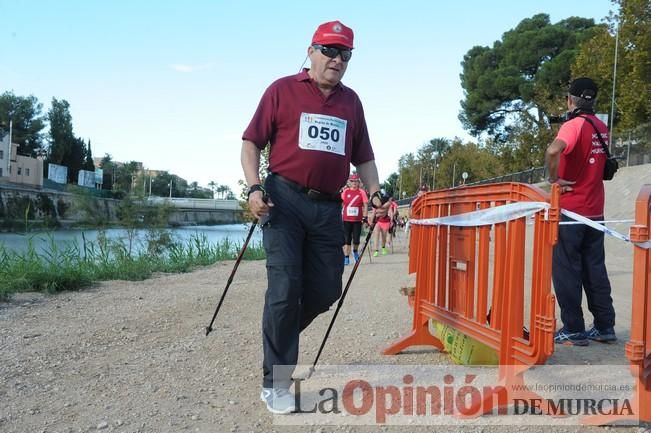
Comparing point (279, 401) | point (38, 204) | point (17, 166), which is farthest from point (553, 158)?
point (17, 166)

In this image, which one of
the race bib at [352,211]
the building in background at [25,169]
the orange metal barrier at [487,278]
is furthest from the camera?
the building in background at [25,169]

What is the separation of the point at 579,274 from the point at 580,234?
32 centimetres

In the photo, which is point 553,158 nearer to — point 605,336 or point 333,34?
point 605,336

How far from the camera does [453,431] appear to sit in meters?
3.04

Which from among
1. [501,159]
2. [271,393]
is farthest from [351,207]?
[501,159]

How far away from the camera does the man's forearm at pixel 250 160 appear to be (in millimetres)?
3496

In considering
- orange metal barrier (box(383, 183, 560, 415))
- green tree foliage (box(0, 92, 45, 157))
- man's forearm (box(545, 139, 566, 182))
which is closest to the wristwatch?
orange metal barrier (box(383, 183, 560, 415))

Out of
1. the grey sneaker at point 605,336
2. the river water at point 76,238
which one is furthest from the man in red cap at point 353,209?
the grey sneaker at point 605,336

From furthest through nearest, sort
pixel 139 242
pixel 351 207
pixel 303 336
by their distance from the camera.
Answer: pixel 139 242, pixel 351 207, pixel 303 336

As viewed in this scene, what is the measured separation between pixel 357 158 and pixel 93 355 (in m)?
2.58

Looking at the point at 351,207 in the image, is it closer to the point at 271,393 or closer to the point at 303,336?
the point at 303,336

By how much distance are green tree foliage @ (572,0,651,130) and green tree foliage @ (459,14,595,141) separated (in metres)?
19.0

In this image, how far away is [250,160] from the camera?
354cm

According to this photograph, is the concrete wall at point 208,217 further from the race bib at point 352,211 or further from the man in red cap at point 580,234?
the man in red cap at point 580,234
